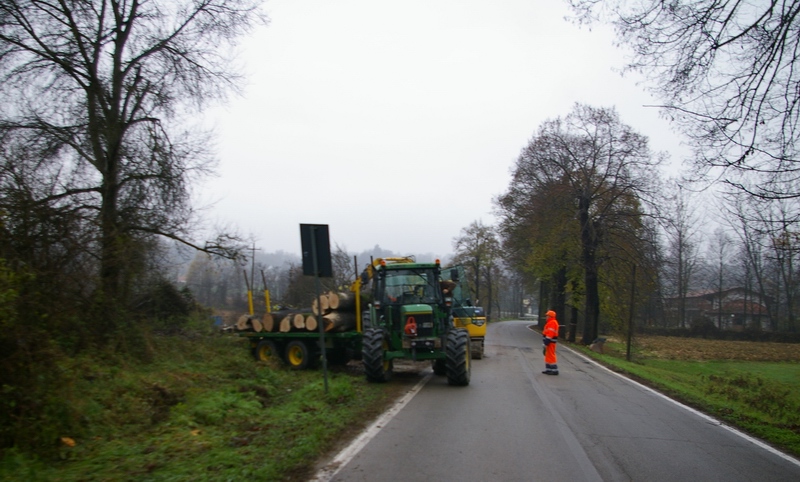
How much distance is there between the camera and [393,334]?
511 inches

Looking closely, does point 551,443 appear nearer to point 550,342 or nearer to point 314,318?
point 550,342

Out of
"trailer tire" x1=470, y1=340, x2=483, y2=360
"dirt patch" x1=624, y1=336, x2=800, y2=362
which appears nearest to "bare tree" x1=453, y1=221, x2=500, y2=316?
"dirt patch" x1=624, y1=336, x2=800, y2=362

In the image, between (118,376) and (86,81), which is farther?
(86,81)

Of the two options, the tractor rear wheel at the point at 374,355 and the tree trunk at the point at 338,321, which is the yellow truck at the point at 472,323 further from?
the tractor rear wheel at the point at 374,355

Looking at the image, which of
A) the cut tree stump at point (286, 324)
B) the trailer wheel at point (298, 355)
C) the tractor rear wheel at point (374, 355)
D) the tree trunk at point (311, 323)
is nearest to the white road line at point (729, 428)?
the tractor rear wheel at point (374, 355)

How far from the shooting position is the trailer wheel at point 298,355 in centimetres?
1485

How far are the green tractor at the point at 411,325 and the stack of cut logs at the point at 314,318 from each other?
65cm

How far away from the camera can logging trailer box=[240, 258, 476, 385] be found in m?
12.3

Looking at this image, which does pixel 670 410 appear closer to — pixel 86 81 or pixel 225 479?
→ pixel 225 479

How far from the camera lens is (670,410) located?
1048 cm

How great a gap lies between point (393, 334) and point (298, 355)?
3.60m

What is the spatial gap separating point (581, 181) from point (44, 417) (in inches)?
1226

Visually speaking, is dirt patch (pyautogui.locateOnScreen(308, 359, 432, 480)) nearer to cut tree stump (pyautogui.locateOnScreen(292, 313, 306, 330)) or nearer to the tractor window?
cut tree stump (pyautogui.locateOnScreen(292, 313, 306, 330))

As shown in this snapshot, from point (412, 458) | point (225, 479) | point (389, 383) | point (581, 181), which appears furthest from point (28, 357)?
point (581, 181)
